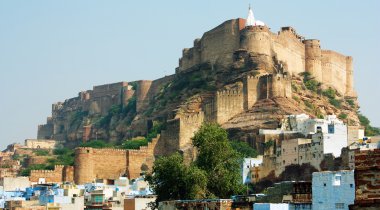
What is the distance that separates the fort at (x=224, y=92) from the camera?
52.6 metres

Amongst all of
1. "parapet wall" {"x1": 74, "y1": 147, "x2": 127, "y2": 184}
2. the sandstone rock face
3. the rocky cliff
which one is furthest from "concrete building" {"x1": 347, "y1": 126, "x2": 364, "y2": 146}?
"parapet wall" {"x1": 74, "y1": 147, "x2": 127, "y2": 184}

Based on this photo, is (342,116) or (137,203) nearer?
(137,203)

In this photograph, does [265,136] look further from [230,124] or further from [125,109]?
[125,109]

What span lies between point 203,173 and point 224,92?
2969 cm

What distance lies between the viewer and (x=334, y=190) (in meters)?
14.6

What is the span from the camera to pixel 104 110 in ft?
264

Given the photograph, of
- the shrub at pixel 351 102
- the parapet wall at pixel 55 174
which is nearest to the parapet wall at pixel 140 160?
the parapet wall at pixel 55 174

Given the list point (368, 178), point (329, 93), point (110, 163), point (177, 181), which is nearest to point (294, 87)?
point (329, 93)

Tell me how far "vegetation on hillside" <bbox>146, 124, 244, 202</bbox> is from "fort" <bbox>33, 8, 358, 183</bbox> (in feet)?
65.4

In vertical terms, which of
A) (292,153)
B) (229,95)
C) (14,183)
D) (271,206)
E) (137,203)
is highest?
(229,95)

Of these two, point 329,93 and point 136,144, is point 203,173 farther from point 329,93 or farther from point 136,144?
point 329,93

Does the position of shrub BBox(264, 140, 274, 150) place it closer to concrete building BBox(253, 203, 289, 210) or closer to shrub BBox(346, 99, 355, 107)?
shrub BBox(346, 99, 355, 107)

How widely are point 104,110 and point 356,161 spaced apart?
75.6 metres

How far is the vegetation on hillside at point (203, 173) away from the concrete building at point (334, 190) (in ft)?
29.6
